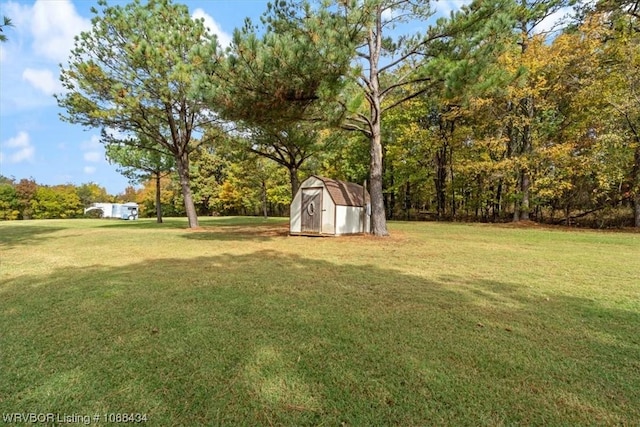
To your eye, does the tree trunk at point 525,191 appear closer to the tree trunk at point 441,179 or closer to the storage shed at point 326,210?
the tree trunk at point 441,179

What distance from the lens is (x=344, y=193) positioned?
12.7m

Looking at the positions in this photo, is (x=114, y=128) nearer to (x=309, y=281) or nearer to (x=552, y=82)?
(x=309, y=281)

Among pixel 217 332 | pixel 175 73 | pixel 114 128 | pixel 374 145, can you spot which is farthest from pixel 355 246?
pixel 114 128

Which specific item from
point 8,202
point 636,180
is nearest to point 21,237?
point 636,180

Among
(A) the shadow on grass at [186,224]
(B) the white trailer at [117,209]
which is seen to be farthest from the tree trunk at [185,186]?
(B) the white trailer at [117,209]

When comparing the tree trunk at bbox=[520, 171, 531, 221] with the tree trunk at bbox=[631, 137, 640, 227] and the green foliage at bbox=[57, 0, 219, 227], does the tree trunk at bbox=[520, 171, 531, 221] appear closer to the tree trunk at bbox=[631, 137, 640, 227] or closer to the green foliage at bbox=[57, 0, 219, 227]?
the tree trunk at bbox=[631, 137, 640, 227]

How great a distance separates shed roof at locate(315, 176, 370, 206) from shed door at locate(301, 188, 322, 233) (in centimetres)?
46

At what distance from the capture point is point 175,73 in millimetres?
12352

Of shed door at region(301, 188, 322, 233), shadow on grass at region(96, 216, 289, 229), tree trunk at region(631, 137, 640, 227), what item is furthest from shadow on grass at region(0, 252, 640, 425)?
shadow on grass at region(96, 216, 289, 229)

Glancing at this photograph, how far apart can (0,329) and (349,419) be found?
3.57 metres

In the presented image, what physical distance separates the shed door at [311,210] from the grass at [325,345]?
626 centimetres

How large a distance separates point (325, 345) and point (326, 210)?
915 cm

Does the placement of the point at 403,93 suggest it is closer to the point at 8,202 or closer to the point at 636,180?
the point at 636,180

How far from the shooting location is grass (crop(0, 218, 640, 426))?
79.7 inches
